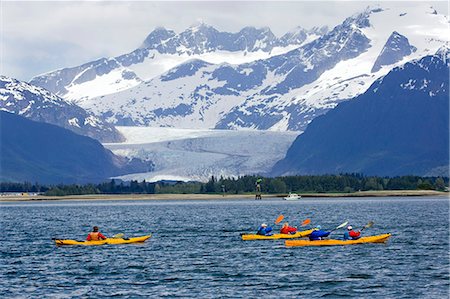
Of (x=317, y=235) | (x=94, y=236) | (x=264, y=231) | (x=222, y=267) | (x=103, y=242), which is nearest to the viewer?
(x=222, y=267)

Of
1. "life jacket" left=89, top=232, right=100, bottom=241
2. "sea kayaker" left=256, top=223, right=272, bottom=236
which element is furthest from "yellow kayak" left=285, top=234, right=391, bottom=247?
"life jacket" left=89, top=232, right=100, bottom=241

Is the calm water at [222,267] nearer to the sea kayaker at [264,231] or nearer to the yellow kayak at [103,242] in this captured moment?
the yellow kayak at [103,242]

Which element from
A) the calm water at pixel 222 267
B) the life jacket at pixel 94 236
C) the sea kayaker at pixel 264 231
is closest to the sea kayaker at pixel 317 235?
the calm water at pixel 222 267

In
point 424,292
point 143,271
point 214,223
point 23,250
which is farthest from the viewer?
point 214,223

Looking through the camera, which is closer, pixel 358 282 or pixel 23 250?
pixel 358 282

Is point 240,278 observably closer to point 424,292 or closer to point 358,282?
point 358,282

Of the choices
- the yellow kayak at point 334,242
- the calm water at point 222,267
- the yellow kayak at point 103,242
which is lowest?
the calm water at point 222,267

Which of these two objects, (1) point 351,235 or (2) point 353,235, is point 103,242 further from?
(2) point 353,235

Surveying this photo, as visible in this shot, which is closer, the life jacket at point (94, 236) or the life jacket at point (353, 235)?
the life jacket at point (353, 235)

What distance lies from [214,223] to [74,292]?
237ft

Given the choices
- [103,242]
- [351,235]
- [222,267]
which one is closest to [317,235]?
[351,235]

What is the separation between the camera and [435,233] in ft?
379

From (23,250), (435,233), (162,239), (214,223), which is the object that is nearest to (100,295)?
(23,250)

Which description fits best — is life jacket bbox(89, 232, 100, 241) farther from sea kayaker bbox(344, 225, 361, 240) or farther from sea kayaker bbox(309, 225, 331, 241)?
sea kayaker bbox(344, 225, 361, 240)
